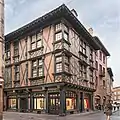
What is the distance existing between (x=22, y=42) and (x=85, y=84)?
8.40m

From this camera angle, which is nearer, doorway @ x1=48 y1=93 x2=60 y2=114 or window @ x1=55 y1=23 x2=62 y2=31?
doorway @ x1=48 y1=93 x2=60 y2=114

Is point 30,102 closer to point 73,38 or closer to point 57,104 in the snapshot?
point 57,104

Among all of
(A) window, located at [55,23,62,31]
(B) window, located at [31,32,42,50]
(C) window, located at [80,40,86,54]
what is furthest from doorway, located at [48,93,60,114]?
(C) window, located at [80,40,86,54]

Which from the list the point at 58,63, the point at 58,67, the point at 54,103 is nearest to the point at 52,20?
the point at 58,63

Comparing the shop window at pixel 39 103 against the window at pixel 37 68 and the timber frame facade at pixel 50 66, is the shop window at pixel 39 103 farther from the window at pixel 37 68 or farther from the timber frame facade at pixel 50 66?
the window at pixel 37 68

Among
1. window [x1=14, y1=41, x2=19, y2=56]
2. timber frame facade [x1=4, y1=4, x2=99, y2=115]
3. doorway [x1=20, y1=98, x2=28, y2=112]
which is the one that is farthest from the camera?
window [x1=14, y1=41, x2=19, y2=56]

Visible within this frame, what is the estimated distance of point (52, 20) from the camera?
23.4 m

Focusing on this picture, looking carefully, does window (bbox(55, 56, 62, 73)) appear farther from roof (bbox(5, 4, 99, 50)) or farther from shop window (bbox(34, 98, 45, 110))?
roof (bbox(5, 4, 99, 50))

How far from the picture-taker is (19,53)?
27.5 meters

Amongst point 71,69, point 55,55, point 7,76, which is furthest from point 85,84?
point 7,76

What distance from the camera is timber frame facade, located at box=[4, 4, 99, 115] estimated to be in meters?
22.2

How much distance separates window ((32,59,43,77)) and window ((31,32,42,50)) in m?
1.52

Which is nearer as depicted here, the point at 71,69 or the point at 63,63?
the point at 63,63

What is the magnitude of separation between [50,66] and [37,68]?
A: 6.76 ft
